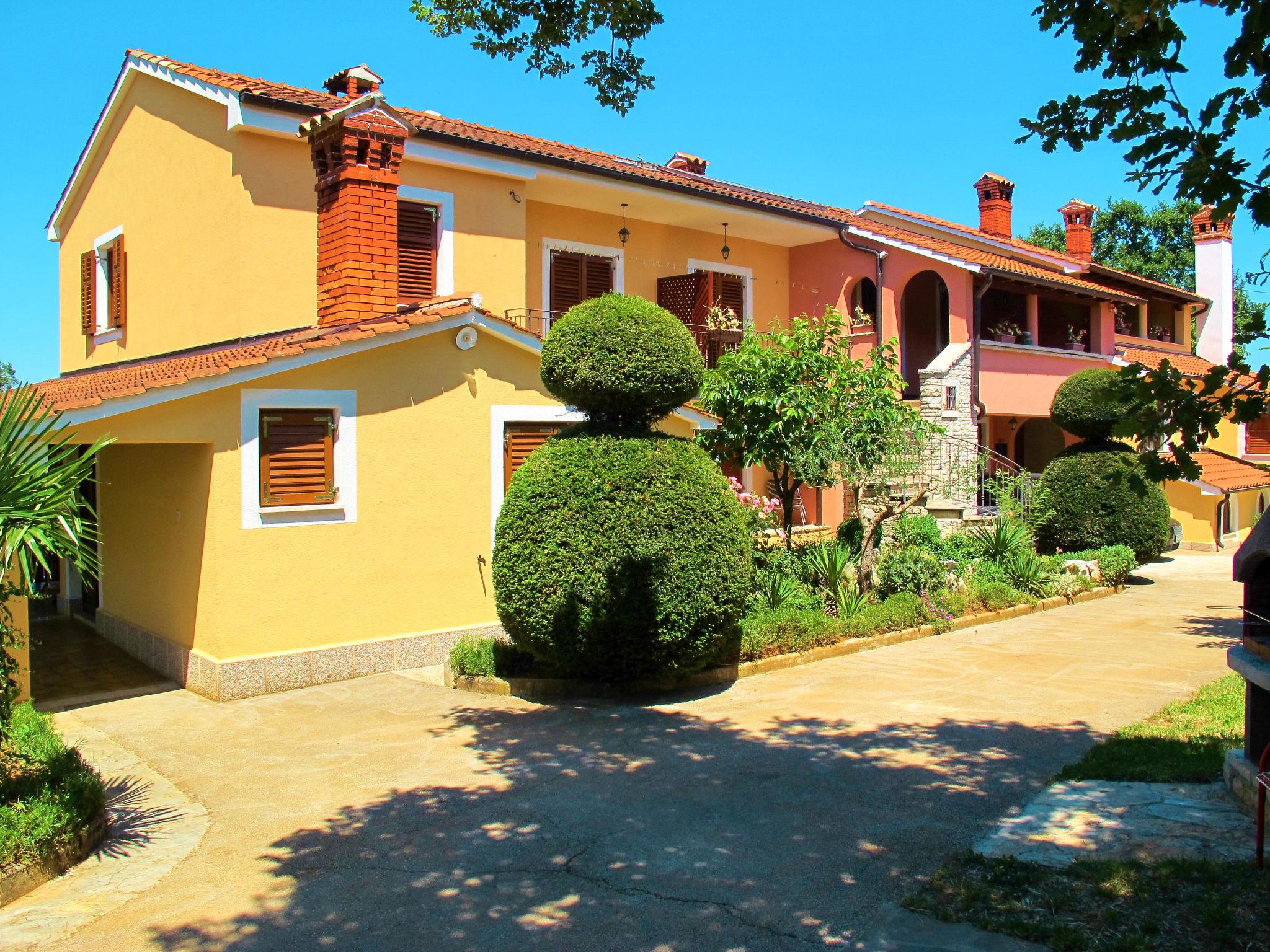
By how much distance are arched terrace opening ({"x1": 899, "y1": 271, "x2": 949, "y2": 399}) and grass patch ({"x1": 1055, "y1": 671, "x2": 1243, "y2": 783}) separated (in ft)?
50.2

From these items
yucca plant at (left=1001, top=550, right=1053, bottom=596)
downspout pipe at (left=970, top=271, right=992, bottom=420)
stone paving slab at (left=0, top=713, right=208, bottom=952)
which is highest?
downspout pipe at (left=970, top=271, right=992, bottom=420)

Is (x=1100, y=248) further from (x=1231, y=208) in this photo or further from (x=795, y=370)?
(x=1231, y=208)

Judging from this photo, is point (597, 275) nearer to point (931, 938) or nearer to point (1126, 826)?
point (1126, 826)

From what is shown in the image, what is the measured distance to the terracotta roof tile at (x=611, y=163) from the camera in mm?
13805

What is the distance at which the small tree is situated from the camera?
42.4ft

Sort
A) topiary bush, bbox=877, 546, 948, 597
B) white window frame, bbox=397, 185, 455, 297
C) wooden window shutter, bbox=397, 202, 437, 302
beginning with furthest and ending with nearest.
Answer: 1. white window frame, bbox=397, 185, 455, 297
2. wooden window shutter, bbox=397, 202, 437, 302
3. topiary bush, bbox=877, 546, 948, 597

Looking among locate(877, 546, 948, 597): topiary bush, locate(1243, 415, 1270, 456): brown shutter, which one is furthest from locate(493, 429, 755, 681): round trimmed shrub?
locate(1243, 415, 1270, 456): brown shutter

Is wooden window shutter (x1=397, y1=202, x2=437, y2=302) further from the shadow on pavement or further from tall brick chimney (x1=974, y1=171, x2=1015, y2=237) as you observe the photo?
tall brick chimney (x1=974, y1=171, x2=1015, y2=237)

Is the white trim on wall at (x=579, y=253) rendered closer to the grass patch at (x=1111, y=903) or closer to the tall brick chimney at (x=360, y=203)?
the tall brick chimney at (x=360, y=203)

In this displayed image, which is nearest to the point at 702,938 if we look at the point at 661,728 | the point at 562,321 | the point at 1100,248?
the point at 661,728

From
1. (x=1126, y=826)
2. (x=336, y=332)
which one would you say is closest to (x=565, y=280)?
(x=336, y=332)

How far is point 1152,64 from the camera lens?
4.45 metres

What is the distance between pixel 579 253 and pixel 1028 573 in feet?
29.7

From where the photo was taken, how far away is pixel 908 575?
13.3 meters
